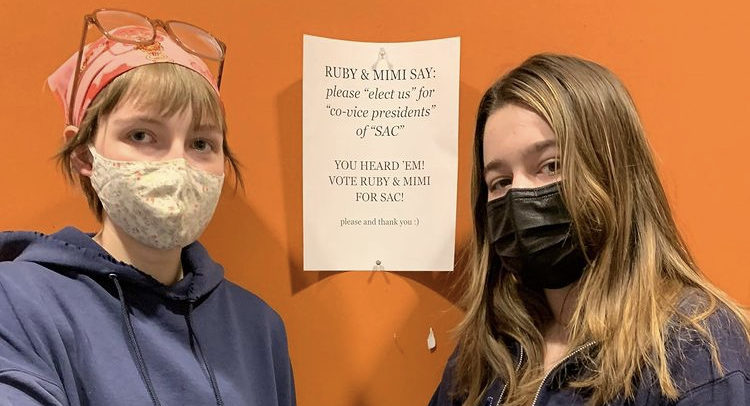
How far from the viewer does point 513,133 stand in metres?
1.09

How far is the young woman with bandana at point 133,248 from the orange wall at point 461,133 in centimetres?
25

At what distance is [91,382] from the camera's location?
90cm

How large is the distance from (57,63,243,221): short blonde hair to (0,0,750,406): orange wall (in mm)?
→ 303

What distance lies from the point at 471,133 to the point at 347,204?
0.30 m

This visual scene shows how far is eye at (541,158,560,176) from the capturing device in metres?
1.04

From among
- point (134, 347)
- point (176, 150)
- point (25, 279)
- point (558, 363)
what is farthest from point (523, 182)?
point (25, 279)

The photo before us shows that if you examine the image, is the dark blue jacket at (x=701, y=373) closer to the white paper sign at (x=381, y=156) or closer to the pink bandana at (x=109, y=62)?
the white paper sign at (x=381, y=156)

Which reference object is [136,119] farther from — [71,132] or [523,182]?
[523,182]

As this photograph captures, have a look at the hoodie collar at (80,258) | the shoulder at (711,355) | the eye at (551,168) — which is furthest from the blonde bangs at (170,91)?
the shoulder at (711,355)

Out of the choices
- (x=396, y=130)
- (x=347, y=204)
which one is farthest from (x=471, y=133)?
(x=347, y=204)

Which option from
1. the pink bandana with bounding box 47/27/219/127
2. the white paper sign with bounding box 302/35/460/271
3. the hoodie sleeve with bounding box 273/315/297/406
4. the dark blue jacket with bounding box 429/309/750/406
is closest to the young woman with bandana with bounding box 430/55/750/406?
the dark blue jacket with bounding box 429/309/750/406

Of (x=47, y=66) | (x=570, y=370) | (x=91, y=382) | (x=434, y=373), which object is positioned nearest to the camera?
(x=91, y=382)

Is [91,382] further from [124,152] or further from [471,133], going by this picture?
[471,133]

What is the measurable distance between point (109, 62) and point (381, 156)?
56 centimetres
